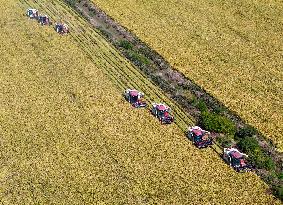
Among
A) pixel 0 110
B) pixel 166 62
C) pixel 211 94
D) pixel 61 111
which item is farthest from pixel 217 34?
pixel 0 110

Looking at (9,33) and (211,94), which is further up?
(211,94)

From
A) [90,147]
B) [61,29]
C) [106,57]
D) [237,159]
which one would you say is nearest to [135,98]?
[90,147]

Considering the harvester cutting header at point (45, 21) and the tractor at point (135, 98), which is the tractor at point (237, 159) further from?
the harvester cutting header at point (45, 21)

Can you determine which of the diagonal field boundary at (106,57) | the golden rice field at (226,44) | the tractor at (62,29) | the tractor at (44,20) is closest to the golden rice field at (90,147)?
the diagonal field boundary at (106,57)

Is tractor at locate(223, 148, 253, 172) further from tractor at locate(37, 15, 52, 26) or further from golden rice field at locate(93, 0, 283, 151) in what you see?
tractor at locate(37, 15, 52, 26)

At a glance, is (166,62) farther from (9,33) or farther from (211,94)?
(9,33)

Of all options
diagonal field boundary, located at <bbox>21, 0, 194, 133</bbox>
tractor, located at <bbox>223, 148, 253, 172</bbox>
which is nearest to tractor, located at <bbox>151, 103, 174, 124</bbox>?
diagonal field boundary, located at <bbox>21, 0, 194, 133</bbox>
